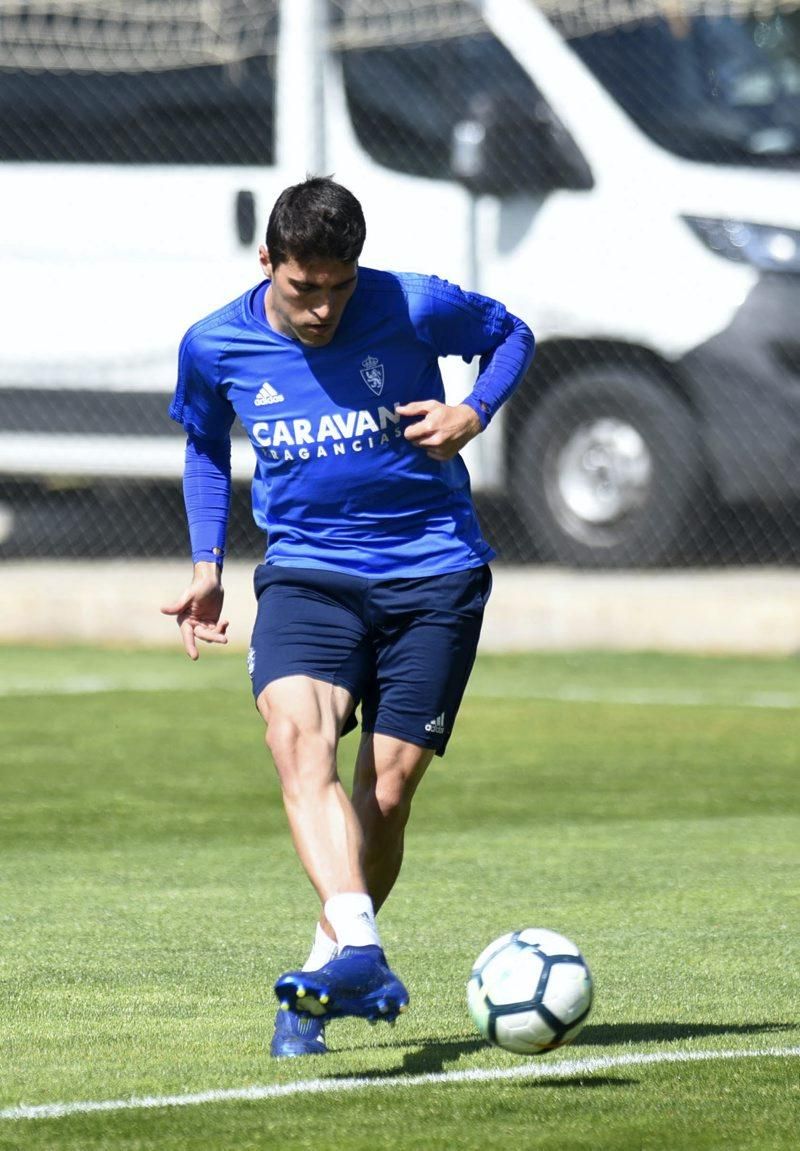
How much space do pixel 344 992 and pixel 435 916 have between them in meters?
2.25

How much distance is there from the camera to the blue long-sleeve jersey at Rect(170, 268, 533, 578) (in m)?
5.15

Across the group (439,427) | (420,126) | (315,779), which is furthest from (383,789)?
(420,126)

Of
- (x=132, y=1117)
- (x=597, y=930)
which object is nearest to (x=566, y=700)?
(x=597, y=930)

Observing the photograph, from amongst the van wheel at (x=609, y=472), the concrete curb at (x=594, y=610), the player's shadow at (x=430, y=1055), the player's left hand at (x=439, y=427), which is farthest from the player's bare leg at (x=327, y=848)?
the concrete curb at (x=594, y=610)

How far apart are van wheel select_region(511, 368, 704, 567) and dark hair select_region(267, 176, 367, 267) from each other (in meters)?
8.27

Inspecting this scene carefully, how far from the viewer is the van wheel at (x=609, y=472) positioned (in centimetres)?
1304

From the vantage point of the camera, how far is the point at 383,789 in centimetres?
517

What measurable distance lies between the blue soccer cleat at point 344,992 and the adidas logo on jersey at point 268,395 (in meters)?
1.34

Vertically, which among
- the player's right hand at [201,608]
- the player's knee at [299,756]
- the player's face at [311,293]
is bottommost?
the player's knee at [299,756]

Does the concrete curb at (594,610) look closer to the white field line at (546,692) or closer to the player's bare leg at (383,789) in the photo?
the white field line at (546,692)

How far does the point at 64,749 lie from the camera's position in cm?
1041

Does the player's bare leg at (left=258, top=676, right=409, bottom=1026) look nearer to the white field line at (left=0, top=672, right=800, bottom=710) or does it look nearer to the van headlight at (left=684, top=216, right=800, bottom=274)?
the white field line at (left=0, top=672, right=800, bottom=710)

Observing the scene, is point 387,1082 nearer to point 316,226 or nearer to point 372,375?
point 372,375

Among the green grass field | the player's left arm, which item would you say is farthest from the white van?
the player's left arm
